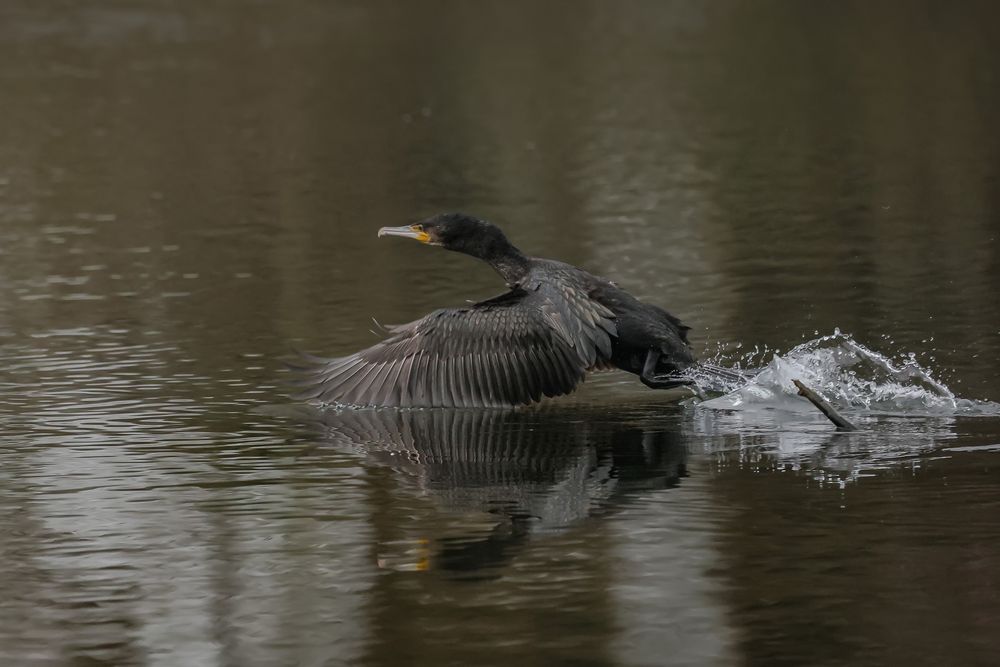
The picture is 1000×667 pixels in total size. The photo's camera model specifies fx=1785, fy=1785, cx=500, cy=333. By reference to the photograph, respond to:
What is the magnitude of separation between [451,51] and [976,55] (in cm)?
1017

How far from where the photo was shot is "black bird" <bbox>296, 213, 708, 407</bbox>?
10.2m

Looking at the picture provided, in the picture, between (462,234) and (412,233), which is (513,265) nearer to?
(462,234)

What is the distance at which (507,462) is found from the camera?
9422 mm

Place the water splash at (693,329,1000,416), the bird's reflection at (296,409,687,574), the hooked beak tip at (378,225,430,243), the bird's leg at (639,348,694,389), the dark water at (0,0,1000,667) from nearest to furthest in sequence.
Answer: the dark water at (0,0,1000,667)
the bird's reflection at (296,409,687,574)
the water splash at (693,329,1000,416)
the bird's leg at (639,348,694,389)
the hooked beak tip at (378,225,430,243)

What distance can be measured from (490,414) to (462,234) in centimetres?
122

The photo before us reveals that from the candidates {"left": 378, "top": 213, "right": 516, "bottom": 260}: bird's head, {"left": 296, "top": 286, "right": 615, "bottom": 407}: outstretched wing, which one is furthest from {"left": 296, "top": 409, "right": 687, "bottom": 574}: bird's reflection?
{"left": 378, "top": 213, "right": 516, "bottom": 260}: bird's head

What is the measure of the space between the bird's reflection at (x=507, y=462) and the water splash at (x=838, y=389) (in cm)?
54

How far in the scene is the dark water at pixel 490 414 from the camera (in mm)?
6934

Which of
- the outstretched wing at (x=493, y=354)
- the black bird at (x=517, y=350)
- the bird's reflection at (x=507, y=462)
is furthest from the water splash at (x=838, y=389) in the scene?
the outstretched wing at (x=493, y=354)

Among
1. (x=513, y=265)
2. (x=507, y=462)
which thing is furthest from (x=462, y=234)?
(x=507, y=462)

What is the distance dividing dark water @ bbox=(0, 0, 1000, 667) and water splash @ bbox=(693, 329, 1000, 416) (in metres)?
0.06

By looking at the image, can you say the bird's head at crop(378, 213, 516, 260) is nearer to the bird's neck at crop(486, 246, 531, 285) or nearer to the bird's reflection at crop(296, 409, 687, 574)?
the bird's neck at crop(486, 246, 531, 285)

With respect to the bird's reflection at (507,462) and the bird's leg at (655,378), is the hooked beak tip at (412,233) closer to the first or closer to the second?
the bird's reflection at (507,462)

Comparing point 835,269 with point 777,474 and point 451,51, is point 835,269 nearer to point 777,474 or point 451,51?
point 777,474
